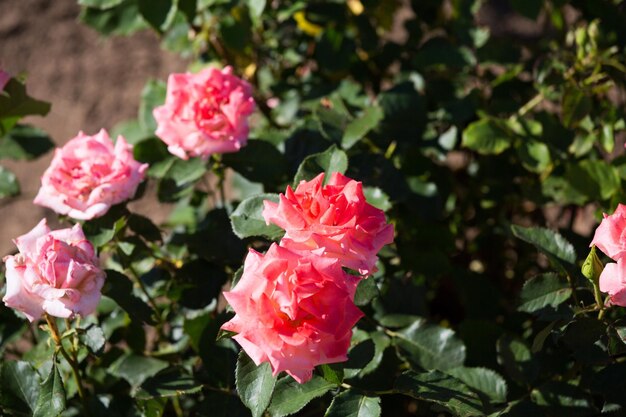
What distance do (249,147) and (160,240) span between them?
0.21 meters

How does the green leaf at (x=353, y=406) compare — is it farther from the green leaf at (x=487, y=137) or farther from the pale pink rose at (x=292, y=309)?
the green leaf at (x=487, y=137)

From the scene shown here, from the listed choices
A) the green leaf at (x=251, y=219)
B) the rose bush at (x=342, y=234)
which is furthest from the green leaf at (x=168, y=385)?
the green leaf at (x=251, y=219)

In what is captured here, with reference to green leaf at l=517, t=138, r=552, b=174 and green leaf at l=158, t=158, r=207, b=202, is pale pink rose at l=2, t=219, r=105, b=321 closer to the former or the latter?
green leaf at l=158, t=158, r=207, b=202

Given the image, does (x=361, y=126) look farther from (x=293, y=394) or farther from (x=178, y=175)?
(x=293, y=394)

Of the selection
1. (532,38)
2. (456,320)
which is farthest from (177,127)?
(532,38)

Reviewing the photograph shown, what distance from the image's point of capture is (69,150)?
1188 millimetres

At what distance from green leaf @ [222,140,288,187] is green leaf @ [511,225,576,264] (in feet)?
1.27

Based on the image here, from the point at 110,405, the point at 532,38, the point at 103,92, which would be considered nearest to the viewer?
the point at 110,405

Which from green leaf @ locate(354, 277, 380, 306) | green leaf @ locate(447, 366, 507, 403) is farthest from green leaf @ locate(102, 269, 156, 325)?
green leaf @ locate(447, 366, 507, 403)

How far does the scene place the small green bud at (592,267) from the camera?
90 centimetres

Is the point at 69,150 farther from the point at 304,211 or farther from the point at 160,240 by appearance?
the point at 304,211

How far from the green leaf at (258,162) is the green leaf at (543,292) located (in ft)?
1.41

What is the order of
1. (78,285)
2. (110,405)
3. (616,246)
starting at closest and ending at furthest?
(616,246)
(78,285)
(110,405)

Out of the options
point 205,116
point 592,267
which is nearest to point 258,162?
point 205,116
